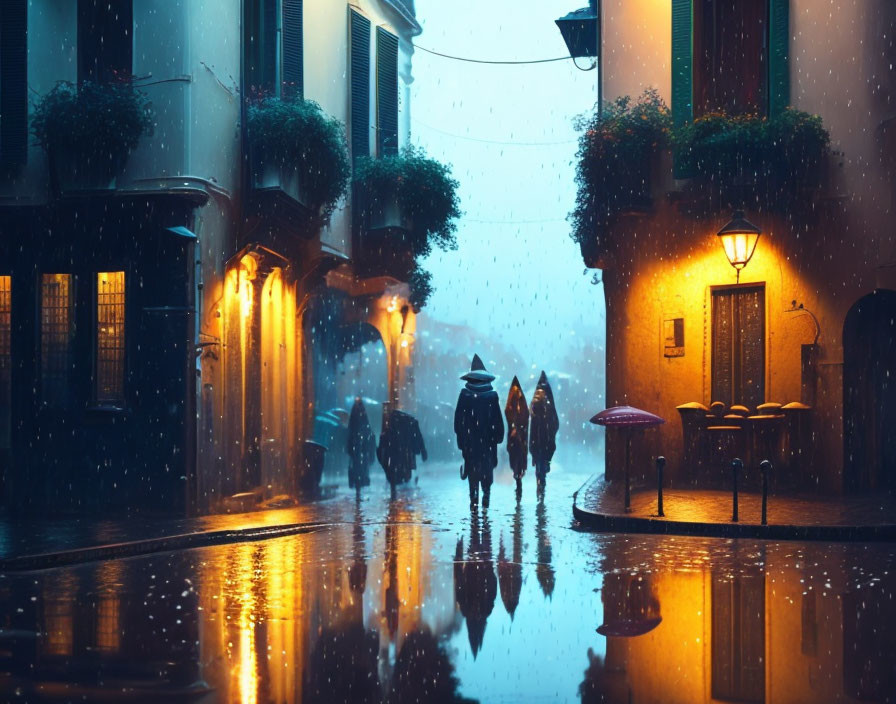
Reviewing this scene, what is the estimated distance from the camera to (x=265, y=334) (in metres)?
21.0

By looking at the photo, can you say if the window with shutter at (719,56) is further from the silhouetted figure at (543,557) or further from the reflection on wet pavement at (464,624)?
the reflection on wet pavement at (464,624)

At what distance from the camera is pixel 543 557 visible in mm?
11203

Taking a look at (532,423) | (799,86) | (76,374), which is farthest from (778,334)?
(76,374)

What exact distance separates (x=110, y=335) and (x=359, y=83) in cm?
957

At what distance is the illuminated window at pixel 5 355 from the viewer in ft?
56.7

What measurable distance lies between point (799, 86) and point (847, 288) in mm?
3102

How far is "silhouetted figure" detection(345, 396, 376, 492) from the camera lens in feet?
79.3

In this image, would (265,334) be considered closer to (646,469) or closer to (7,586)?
(646,469)

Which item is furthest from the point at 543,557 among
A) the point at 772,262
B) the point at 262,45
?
the point at 262,45

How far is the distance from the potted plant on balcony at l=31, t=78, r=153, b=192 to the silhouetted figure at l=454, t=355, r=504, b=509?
19.0 feet

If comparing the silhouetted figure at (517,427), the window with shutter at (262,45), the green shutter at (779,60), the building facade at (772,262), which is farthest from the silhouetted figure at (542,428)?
the window with shutter at (262,45)

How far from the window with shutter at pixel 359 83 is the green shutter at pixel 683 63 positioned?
7.64m

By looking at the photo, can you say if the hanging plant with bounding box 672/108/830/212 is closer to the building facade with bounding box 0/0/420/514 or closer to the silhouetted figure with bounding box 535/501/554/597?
the silhouetted figure with bounding box 535/501/554/597

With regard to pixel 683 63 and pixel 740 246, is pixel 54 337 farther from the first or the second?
pixel 683 63
